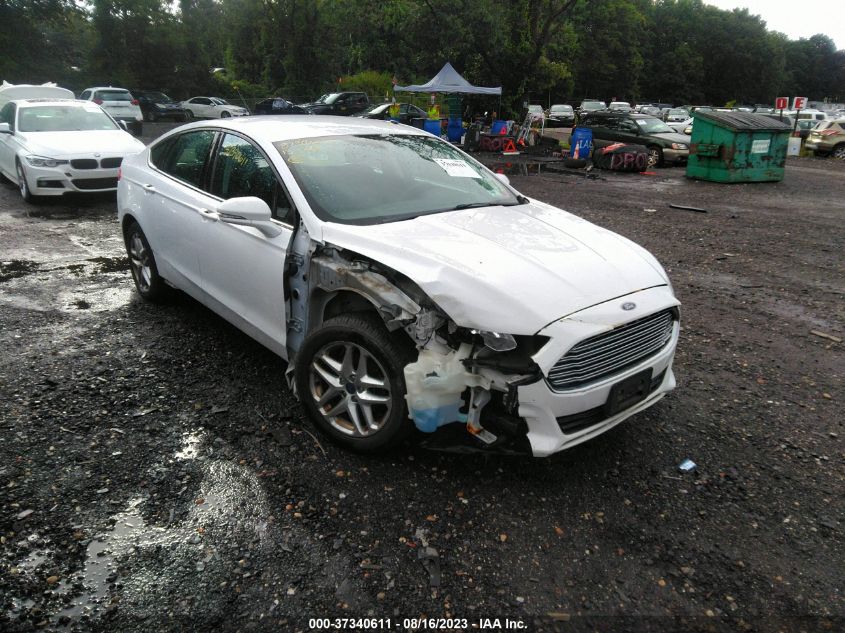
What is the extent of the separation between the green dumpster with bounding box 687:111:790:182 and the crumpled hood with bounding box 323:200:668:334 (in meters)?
12.0

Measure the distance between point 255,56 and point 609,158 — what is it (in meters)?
40.7

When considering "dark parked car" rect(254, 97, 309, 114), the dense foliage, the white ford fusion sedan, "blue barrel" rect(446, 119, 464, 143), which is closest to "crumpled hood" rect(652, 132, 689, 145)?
"blue barrel" rect(446, 119, 464, 143)

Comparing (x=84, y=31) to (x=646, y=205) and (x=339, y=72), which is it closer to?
(x=339, y=72)

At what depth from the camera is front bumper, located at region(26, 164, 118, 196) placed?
9281 millimetres

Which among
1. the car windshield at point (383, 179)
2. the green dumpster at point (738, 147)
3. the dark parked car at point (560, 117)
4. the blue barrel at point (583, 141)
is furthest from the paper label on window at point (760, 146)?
the dark parked car at point (560, 117)

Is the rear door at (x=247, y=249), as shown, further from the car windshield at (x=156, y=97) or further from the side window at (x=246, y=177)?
the car windshield at (x=156, y=97)

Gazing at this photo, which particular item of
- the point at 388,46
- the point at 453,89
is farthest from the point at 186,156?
the point at 388,46

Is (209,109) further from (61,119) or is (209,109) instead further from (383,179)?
(383,179)

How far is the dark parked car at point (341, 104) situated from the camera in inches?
1186

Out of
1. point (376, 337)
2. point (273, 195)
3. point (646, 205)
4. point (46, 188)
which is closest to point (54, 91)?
point (46, 188)

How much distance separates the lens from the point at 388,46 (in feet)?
150

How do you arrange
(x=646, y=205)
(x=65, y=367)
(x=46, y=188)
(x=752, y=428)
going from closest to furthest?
(x=752, y=428) → (x=65, y=367) → (x=46, y=188) → (x=646, y=205)

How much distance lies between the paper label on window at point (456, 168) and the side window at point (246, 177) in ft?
3.82

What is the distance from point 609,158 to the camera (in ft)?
54.4
